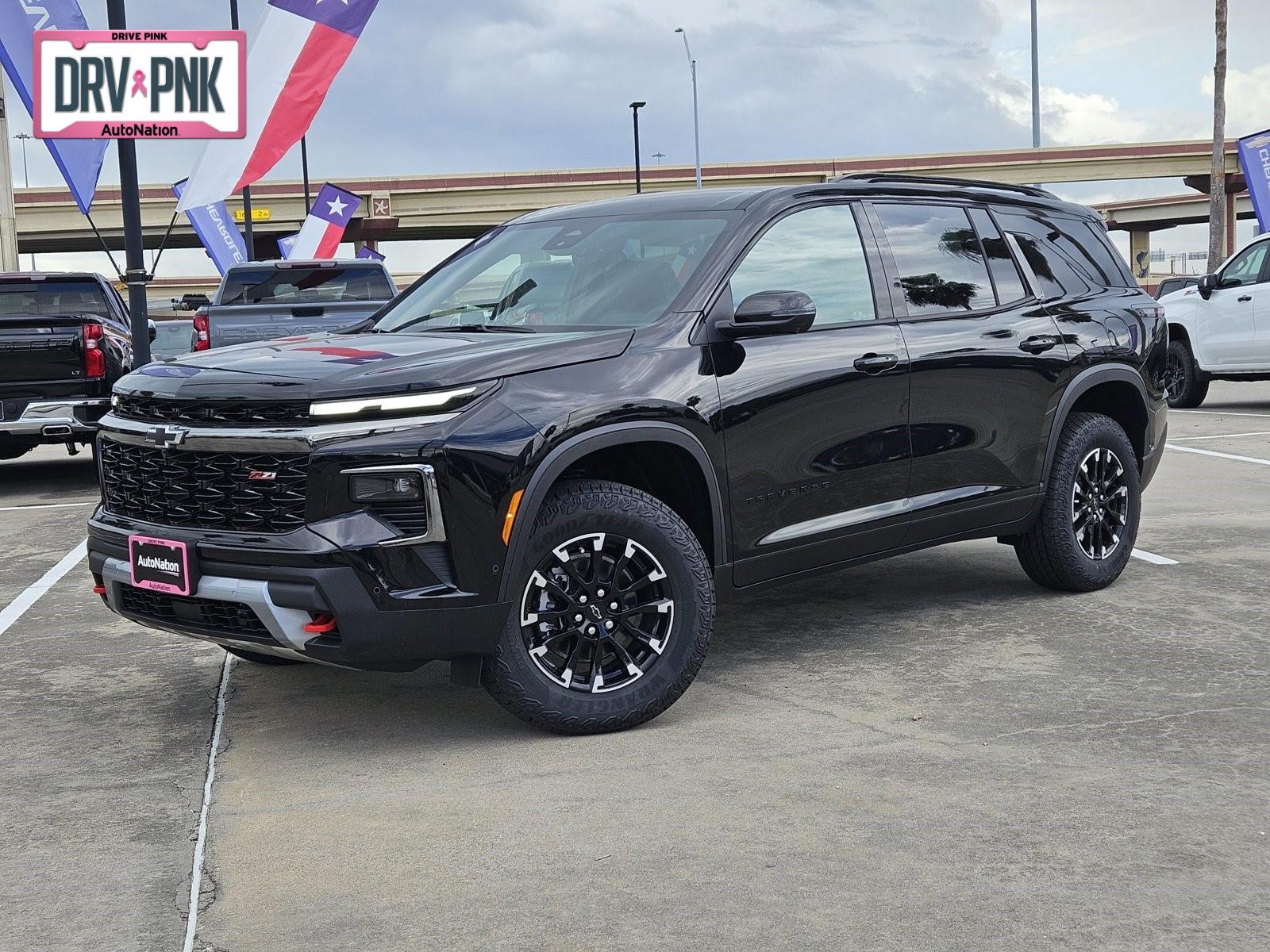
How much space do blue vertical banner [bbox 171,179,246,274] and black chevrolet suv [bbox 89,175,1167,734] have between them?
19.7 metres

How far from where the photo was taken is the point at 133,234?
36.6 feet

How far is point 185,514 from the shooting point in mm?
4723

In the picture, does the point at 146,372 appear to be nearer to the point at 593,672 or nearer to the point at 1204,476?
the point at 593,672

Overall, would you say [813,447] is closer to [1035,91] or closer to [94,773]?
[94,773]

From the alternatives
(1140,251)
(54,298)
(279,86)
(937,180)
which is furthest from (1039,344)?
(1140,251)

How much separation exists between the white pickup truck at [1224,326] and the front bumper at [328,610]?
13.0 meters

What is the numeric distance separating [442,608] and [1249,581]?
4375 millimetres

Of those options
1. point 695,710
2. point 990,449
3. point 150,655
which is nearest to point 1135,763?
point 695,710

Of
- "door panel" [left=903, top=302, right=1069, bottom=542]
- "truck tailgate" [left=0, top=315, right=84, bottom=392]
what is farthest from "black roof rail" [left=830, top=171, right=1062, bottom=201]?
"truck tailgate" [left=0, top=315, right=84, bottom=392]

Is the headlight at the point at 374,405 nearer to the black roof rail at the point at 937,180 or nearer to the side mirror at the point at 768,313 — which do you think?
the side mirror at the point at 768,313

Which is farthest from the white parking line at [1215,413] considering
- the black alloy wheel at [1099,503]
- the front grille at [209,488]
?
the front grille at [209,488]

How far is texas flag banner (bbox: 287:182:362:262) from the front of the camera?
28.6 meters

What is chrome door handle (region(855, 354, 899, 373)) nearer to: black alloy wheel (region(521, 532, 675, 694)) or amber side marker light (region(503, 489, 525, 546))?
black alloy wheel (region(521, 532, 675, 694))

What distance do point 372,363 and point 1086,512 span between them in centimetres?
371
